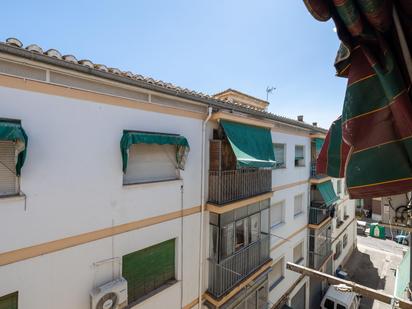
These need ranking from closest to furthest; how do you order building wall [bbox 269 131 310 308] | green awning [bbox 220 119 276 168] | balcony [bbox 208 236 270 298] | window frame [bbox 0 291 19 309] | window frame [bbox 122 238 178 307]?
window frame [bbox 0 291 19 309] → window frame [bbox 122 238 178 307] → green awning [bbox 220 119 276 168] → balcony [bbox 208 236 270 298] → building wall [bbox 269 131 310 308]

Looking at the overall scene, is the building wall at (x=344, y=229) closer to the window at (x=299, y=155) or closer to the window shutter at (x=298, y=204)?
the window shutter at (x=298, y=204)

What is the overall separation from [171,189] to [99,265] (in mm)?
2870

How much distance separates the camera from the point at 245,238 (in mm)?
10156

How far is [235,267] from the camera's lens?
930 centimetres

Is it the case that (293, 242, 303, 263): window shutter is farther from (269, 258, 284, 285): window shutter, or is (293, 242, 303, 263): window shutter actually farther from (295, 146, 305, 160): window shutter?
(295, 146, 305, 160): window shutter

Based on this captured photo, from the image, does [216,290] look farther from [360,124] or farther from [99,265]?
[360,124]

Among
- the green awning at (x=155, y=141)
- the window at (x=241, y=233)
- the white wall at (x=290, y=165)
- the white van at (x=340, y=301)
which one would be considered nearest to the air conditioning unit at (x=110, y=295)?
the green awning at (x=155, y=141)

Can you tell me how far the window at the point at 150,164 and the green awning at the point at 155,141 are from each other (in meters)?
0.24

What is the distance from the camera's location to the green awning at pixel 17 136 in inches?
165

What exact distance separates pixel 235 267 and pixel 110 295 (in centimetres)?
519

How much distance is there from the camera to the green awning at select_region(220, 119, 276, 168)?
8258 millimetres

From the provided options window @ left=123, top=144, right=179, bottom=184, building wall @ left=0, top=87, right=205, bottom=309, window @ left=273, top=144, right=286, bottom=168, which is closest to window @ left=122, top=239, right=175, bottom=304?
building wall @ left=0, top=87, right=205, bottom=309

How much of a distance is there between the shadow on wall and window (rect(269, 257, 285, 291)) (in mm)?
8724

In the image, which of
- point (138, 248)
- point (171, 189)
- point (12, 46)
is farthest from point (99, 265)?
point (12, 46)
